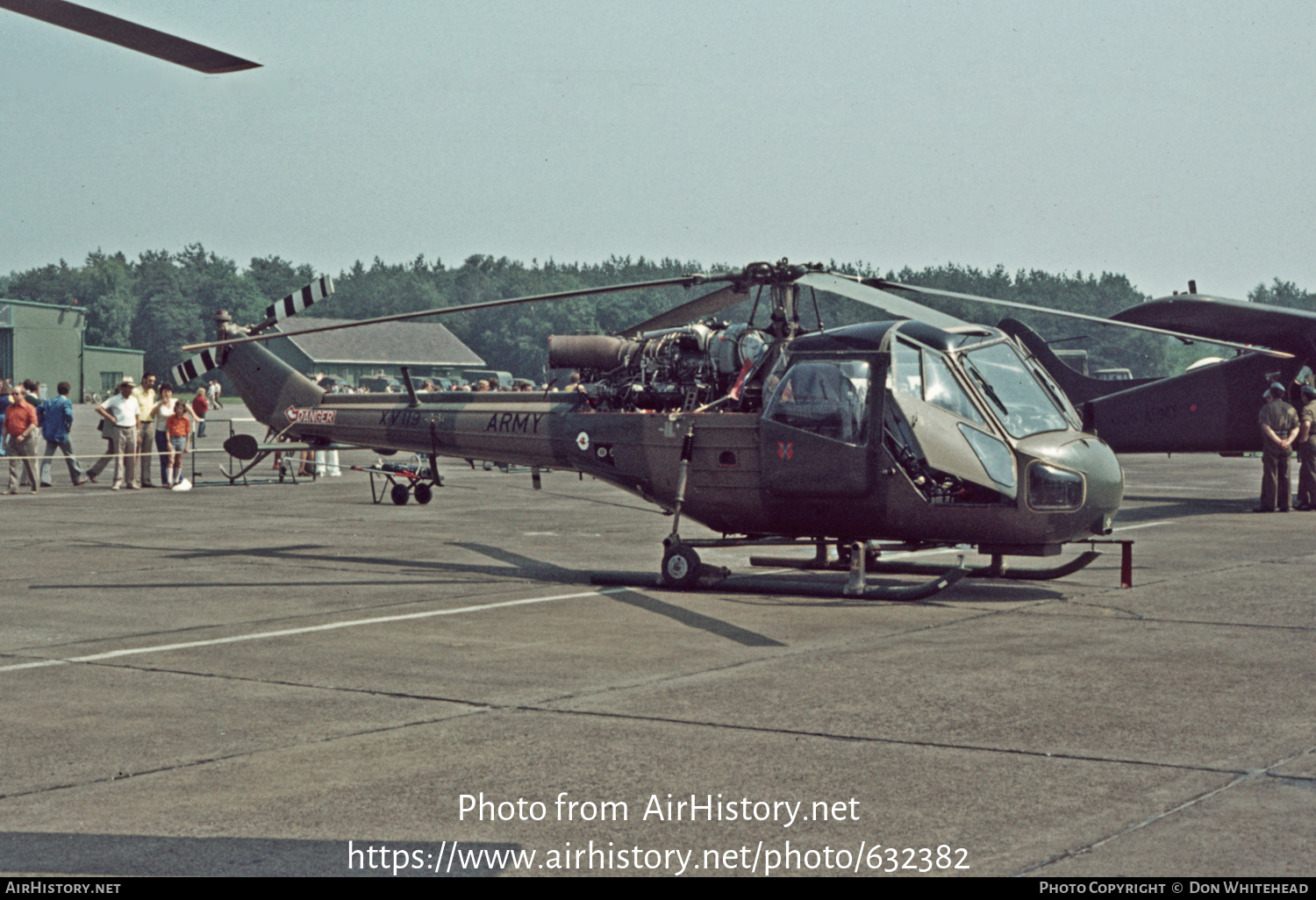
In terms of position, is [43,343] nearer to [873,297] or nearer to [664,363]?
[664,363]

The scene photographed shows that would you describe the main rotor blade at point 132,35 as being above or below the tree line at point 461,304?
below

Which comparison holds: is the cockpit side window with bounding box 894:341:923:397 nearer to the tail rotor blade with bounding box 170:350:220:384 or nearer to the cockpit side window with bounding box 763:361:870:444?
the cockpit side window with bounding box 763:361:870:444

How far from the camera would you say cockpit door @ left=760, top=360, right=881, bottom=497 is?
1202 cm

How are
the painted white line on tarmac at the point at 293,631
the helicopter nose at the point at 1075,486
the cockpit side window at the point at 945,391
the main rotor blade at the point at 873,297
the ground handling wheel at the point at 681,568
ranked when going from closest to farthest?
the painted white line on tarmac at the point at 293,631 → the helicopter nose at the point at 1075,486 → the cockpit side window at the point at 945,391 → the main rotor blade at the point at 873,297 → the ground handling wheel at the point at 681,568

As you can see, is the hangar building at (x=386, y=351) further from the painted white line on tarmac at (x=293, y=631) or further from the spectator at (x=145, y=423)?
the painted white line on tarmac at (x=293, y=631)

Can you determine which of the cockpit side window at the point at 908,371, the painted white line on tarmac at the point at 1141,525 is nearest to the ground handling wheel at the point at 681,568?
the cockpit side window at the point at 908,371

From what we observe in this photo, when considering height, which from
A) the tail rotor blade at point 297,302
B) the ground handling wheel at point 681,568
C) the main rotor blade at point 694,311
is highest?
the tail rotor blade at point 297,302

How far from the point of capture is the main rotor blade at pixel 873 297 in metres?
12.4

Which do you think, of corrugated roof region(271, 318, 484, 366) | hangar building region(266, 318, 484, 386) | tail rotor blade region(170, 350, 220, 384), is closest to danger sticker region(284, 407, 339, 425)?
tail rotor blade region(170, 350, 220, 384)

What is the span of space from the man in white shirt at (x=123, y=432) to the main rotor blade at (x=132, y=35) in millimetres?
22771

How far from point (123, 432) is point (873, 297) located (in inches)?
732

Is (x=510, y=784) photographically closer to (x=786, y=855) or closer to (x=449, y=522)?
(x=786, y=855)

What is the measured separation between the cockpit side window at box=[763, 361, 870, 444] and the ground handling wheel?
1487 millimetres

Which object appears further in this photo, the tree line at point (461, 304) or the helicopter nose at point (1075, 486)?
the tree line at point (461, 304)
